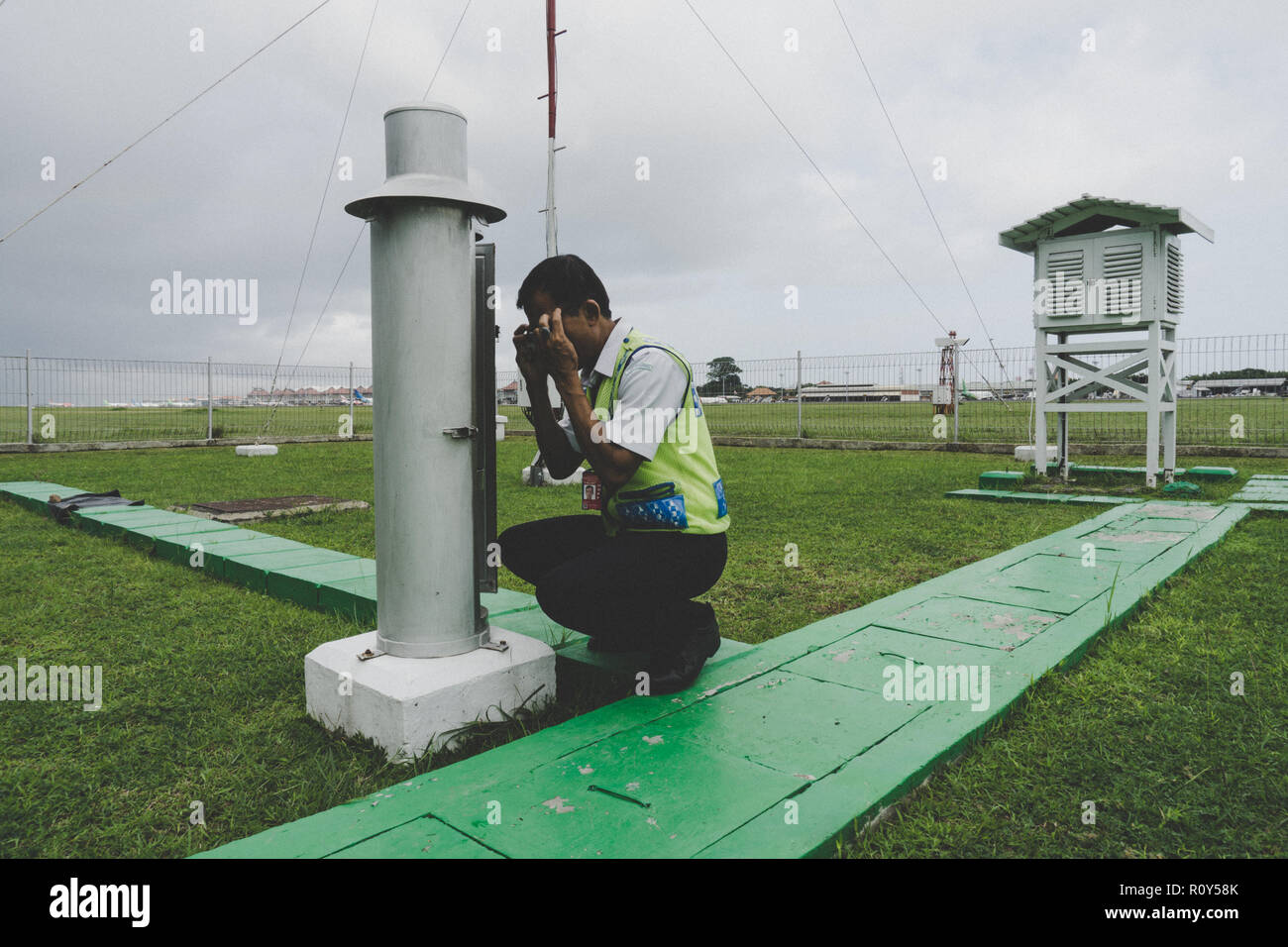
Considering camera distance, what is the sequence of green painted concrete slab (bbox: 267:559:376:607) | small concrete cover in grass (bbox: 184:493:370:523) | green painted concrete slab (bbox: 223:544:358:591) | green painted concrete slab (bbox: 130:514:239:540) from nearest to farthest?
green painted concrete slab (bbox: 267:559:376:607) < green painted concrete slab (bbox: 223:544:358:591) < green painted concrete slab (bbox: 130:514:239:540) < small concrete cover in grass (bbox: 184:493:370:523)

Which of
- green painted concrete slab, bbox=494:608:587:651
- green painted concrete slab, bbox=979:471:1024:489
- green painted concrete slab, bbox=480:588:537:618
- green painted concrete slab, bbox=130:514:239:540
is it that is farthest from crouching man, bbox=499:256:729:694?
green painted concrete slab, bbox=979:471:1024:489

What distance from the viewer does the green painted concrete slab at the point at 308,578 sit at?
3.63m

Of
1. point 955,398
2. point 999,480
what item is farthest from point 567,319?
point 955,398

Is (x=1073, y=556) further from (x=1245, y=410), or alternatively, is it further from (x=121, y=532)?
(x=1245, y=410)

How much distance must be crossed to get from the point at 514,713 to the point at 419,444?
31.7 inches

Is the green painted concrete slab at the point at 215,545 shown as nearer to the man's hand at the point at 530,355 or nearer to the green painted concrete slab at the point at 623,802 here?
the man's hand at the point at 530,355

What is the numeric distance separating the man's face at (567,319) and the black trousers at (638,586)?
1.87 ft

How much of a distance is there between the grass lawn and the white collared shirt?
2.87 ft

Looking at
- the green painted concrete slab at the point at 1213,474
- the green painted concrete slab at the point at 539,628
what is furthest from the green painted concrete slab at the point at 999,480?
the green painted concrete slab at the point at 539,628

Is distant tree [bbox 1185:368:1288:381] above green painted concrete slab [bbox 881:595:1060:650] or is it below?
above

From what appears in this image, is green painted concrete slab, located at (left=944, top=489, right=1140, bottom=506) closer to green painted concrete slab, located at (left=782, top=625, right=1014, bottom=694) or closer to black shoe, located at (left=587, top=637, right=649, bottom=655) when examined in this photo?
green painted concrete slab, located at (left=782, top=625, right=1014, bottom=694)

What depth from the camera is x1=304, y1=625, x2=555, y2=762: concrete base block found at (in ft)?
6.64

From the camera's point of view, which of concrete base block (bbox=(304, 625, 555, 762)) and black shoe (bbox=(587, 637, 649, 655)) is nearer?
concrete base block (bbox=(304, 625, 555, 762))
